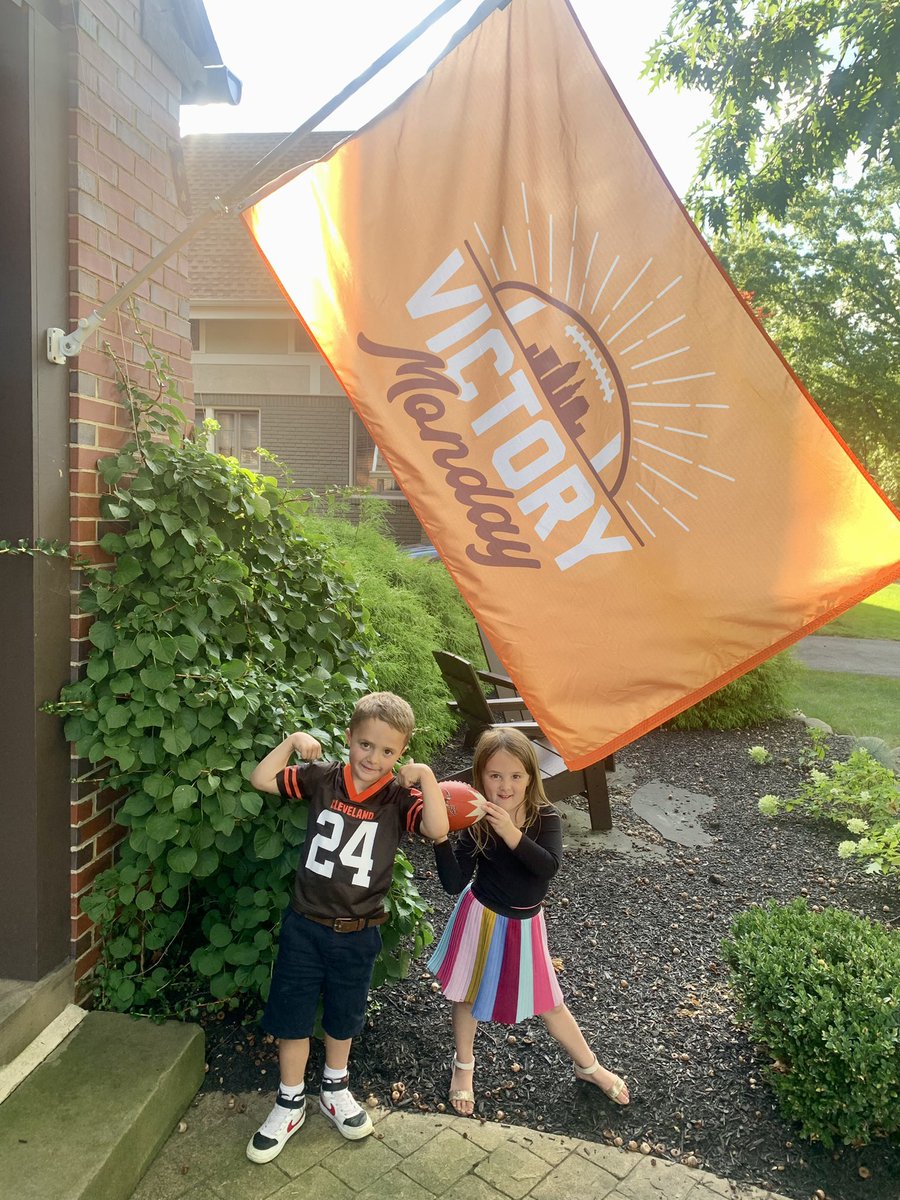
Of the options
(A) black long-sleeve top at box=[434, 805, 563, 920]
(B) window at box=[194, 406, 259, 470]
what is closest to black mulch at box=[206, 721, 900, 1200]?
(A) black long-sleeve top at box=[434, 805, 563, 920]

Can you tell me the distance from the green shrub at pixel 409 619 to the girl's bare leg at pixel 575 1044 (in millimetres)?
1614

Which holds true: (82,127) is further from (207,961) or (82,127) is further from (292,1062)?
(292,1062)

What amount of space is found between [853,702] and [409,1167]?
Answer: 8.47 meters

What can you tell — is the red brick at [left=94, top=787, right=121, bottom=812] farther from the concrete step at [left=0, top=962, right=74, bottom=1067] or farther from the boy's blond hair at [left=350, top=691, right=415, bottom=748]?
the boy's blond hair at [left=350, top=691, right=415, bottom=748]

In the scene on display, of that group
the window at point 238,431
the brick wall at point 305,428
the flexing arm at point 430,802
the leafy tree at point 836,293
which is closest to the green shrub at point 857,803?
the flexing arm at point 430,802

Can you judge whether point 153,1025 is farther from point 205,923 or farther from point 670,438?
point 670,438

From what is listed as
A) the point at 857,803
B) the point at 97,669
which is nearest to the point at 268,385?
the point at 857,803

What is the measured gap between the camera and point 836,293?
805 inches

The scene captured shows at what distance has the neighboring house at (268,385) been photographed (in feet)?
52.1

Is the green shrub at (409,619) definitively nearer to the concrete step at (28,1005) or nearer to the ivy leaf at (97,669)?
the ivy leaf at (97,669)

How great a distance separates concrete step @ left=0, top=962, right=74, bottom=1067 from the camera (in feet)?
8.00

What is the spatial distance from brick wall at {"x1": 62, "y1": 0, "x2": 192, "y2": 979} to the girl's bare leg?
1.53 meters

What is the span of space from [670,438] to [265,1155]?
224 centimetres

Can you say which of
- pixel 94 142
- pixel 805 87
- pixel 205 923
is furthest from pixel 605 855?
pixel 805 87
